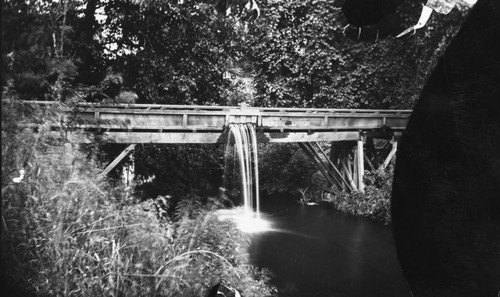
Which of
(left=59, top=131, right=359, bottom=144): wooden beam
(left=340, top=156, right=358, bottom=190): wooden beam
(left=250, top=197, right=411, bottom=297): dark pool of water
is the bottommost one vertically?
(left=250, top=197, right=411, bottom=297): dark pool of water

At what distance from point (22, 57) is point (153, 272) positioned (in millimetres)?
1462

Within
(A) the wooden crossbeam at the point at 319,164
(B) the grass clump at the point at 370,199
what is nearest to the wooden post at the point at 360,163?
(B) the grass clump at the point at 370,199

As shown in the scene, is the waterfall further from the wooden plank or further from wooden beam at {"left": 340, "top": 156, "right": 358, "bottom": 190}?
wooden beam at {"left": 340, "top": 156, "right": 358, "bottom": 190}

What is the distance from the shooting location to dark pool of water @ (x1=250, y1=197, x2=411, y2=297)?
4434 millimetres

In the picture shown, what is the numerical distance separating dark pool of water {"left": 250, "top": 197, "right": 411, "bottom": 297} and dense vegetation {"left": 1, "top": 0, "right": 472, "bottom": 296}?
0.38 m

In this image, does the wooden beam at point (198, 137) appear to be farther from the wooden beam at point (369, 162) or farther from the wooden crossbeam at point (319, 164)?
the wooden beam at point (369, 162)

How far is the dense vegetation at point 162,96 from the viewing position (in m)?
2.06

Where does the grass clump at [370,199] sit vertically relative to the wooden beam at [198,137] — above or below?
below

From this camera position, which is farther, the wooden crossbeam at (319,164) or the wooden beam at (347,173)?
the wooden beam at (347,173)

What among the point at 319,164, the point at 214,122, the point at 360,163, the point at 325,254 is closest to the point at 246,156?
the point at 214,122

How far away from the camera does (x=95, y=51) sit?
18.0ft

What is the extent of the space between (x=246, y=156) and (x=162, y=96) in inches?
71.9

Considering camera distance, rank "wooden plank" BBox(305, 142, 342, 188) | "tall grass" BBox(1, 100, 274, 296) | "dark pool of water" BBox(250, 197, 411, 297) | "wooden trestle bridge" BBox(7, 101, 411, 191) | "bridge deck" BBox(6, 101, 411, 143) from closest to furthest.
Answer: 1. "tall grass" BBox(1, 100, 274, 296)
2. "dark pool of water" BBox(250, 197, 411, 297)
3. "wooden trestle bridge" BBox(7, 101, 411, 191)
4. "bridge deck" BBox(6, 101, 411, 143)
5. "wooden plank" BBox(305, 142, 342, 188)

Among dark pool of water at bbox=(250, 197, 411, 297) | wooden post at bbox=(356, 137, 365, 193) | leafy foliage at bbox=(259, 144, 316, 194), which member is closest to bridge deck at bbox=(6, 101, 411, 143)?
leafy foliage at bbox=(259, 144, 316, 194)
